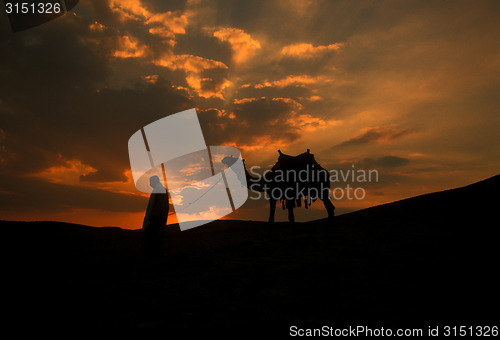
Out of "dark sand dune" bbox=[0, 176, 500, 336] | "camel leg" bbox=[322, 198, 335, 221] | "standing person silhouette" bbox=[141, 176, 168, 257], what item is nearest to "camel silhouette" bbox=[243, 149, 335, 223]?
"camel leg" bbox=[322, 198, 335, 221]

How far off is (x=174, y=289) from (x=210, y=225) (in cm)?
1952

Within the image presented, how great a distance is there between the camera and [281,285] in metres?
6.24

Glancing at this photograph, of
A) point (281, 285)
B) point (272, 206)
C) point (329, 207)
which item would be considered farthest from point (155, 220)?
point (329, 207)

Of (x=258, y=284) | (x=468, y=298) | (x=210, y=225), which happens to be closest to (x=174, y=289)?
(x=258, y=284)

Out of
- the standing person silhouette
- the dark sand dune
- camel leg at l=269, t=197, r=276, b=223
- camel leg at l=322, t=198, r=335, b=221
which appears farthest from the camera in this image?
camel leg at l=322, t=198, r=335, b=221

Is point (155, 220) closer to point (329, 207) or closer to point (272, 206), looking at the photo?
point (272, 206)

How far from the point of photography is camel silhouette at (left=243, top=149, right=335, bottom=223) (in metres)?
14.3

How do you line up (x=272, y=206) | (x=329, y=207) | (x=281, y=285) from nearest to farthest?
(x=281, y=285) → (x=272, y=206) → (x=329, y=207)

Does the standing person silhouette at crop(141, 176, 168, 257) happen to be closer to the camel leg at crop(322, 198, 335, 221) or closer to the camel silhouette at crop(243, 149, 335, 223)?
the camel silhouette at crop(243, 149, 335, 223)

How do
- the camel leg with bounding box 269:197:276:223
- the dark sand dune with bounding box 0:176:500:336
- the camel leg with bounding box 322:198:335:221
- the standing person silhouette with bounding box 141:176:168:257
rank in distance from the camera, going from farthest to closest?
the camel leg with bounding box 322:198:335:221 < the camel leg with bounding box 269:197:276:223 < the standing person silhouette with bounding box 141:176:168:257 < the dark sand dune with bounding box 0:176:500:336

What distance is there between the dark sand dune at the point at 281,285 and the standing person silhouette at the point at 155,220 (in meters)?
1.15

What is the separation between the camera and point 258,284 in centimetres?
636

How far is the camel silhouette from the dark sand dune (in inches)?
89.3

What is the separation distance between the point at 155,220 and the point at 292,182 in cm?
599
